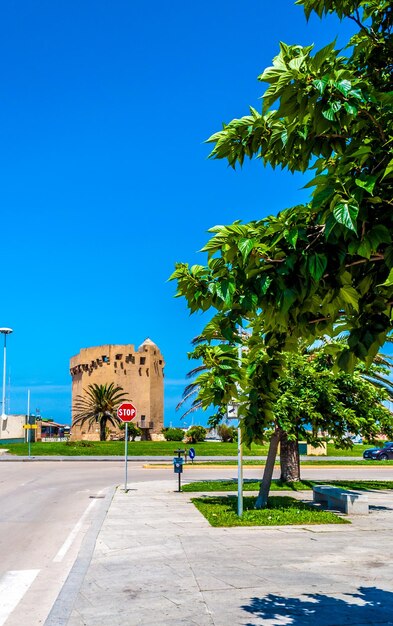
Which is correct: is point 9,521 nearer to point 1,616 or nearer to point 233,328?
point 1,616

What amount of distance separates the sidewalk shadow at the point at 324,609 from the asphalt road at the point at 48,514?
8.00ft

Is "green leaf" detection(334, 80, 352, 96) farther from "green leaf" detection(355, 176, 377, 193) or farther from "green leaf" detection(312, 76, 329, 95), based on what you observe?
"green leaf" detection(355, 176, 377, 193)

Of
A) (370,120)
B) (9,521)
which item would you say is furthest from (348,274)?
(9,521)

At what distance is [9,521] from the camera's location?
14906 mm

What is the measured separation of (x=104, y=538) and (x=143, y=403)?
64535 millimetres

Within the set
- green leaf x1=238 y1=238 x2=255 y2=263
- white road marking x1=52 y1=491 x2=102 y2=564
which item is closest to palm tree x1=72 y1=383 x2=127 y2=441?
white road marking x1=52 y1=491 x2=102 y2=564

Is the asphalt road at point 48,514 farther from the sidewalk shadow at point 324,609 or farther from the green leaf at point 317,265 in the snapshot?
the green leaf at point 317,265

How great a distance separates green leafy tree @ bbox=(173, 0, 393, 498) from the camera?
3041 millimetres

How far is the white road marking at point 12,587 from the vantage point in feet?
Answer: 24.0

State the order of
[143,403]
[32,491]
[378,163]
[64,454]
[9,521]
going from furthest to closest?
[143,403] → [64,454] → [32,491] → [9,521] → [378,163]

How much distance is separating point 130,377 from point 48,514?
60306 millimetres

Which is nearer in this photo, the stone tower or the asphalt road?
the asphalt road

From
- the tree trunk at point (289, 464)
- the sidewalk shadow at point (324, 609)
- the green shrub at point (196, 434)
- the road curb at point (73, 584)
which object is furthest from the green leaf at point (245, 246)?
the green shrub at point (196, 434)

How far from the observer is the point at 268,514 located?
49.3ft
